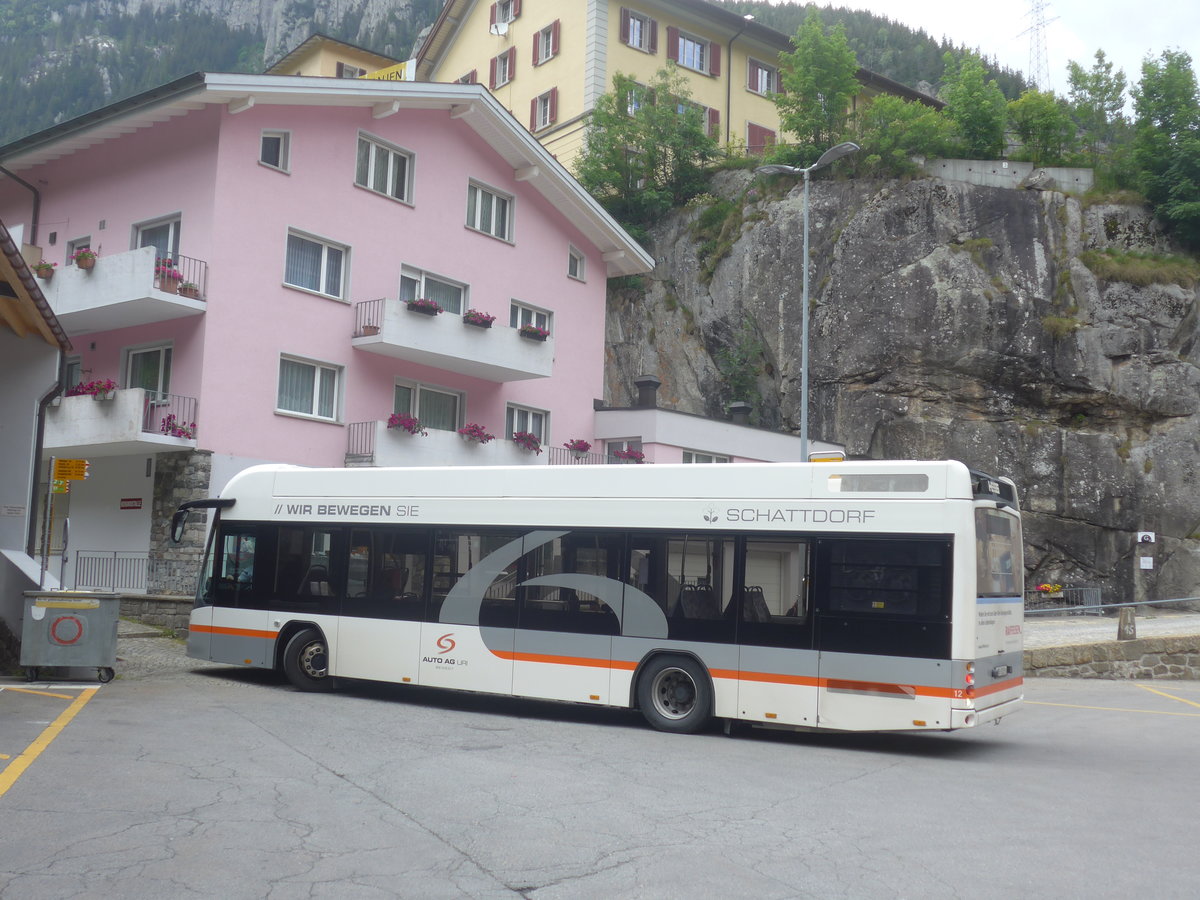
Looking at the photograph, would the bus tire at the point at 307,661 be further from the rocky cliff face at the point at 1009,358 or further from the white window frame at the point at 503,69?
the white window frame at the point at 503,69

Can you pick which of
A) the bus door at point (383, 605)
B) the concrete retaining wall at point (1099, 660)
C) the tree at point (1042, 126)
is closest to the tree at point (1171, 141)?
the tree at point (1042, 126)

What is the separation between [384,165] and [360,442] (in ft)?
22.8

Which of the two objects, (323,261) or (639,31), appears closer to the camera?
(323,261)

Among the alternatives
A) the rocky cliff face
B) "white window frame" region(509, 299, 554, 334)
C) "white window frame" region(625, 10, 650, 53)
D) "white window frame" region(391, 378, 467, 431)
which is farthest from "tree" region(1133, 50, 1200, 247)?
"white window frame" region(391, 378, 467, 431)

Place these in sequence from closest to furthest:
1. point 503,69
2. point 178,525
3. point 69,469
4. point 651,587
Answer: point 651,587 → point 178,525 → point 69,469 → point 503,69

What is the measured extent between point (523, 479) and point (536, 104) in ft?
124

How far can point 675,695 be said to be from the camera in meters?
12.6

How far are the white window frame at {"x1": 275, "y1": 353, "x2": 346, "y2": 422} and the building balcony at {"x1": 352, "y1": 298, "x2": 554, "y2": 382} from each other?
83 centimetres

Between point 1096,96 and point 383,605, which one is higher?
point 1096,96

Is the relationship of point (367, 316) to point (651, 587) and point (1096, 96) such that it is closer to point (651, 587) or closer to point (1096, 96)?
point (651, 587)

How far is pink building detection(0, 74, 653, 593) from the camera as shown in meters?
23.4

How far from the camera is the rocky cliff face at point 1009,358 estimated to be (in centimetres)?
3606

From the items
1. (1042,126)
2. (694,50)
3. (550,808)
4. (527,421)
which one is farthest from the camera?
(694,50)

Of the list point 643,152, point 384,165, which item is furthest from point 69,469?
point 643,152
